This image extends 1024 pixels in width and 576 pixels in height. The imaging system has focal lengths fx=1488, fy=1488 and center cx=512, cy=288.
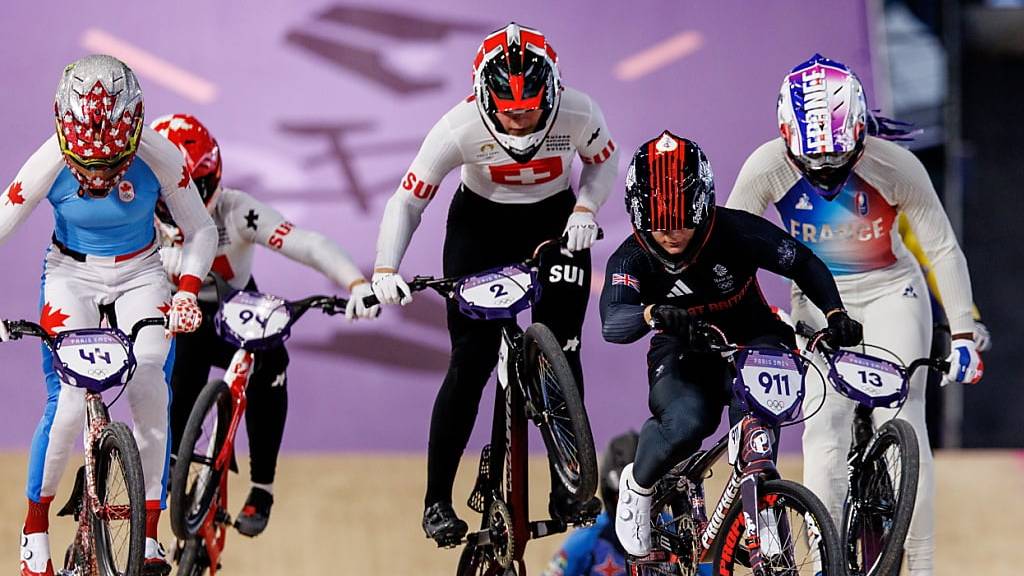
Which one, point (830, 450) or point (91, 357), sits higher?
point (91, 357)

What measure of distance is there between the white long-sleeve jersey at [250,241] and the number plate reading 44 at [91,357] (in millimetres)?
1103

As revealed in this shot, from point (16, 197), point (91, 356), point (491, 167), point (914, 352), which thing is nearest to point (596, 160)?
point (491, 167)

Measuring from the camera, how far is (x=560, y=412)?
15.1ft

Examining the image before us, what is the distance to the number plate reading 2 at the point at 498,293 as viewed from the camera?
179 inches

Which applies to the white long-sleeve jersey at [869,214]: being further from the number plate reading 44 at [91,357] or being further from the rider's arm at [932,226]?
the number plate reading 44 at [91,357]

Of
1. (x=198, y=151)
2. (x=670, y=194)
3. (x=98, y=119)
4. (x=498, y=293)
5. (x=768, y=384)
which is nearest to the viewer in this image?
(x=768, y=384)

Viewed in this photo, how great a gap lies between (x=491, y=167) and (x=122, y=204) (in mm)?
1190

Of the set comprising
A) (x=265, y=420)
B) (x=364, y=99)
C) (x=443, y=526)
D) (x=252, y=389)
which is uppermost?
(x=364, y=99)

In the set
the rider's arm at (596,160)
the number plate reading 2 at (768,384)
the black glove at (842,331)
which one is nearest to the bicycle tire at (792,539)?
the number plate reading 2 at (768,384)

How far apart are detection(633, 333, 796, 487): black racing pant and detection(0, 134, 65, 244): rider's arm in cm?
196

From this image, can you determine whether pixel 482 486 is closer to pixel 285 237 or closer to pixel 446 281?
pixel 446 281

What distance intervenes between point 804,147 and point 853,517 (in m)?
1.12

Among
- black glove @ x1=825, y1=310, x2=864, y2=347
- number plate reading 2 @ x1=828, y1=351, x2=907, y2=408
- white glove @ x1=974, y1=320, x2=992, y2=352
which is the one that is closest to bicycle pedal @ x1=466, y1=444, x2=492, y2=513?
number plate reading 2 @ x1=828, y1=351, x2=907, y2=408

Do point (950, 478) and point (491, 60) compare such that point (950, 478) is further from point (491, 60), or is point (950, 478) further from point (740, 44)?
point (491, 60)
